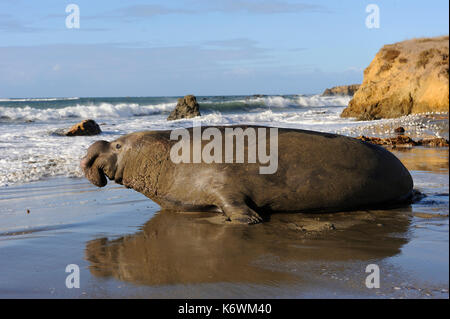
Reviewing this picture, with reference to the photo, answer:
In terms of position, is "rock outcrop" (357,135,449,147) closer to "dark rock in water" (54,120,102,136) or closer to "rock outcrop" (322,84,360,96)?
"dark rock in water" (54,120,102,136)

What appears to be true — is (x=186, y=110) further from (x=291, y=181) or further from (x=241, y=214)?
(x=241, y=214)

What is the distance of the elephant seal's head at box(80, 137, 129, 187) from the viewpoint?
6.32 m

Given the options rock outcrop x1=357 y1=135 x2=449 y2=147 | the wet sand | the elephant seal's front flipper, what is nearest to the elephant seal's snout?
the wet sand

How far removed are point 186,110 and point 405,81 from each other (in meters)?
11.2

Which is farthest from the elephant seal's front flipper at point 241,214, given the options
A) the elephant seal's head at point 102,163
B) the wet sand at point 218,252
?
the elephant seal's head at point 102,163

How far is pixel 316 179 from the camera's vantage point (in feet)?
18.4

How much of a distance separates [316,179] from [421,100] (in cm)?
1612

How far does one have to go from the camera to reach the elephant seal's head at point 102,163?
632 centimetres

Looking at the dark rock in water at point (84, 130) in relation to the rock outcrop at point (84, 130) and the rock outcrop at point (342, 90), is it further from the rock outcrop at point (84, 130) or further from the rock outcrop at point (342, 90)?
the rock outcrop at point (342, 90)

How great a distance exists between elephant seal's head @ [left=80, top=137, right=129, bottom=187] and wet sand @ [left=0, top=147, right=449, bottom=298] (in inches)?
15.6

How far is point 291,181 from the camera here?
18.4 ft

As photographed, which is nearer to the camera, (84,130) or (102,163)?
(102,163)

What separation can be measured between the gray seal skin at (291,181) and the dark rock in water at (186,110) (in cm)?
2118

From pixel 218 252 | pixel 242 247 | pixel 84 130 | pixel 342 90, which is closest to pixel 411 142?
pixel 242 247
